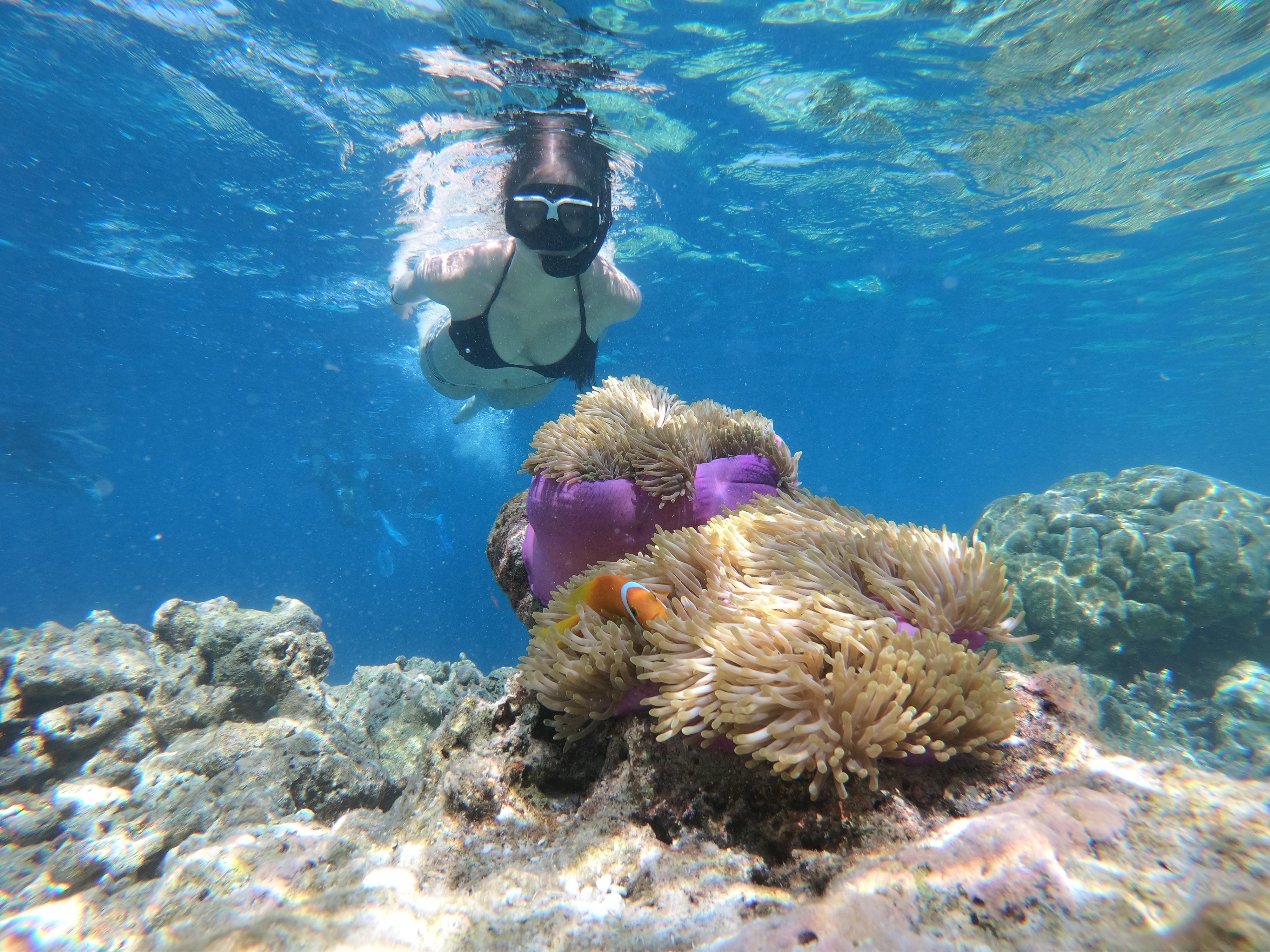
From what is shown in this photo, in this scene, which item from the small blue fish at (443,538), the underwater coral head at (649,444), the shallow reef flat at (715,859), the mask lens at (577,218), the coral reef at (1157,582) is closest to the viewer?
the shallow reef flat at (715,859)

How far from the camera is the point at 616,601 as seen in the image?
1832 millimetres

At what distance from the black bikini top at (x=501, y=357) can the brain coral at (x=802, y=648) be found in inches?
155

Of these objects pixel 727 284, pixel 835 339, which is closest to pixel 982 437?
pixel 835 339

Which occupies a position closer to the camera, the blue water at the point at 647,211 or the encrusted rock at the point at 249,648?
the encrusted rock at the point at 249,648

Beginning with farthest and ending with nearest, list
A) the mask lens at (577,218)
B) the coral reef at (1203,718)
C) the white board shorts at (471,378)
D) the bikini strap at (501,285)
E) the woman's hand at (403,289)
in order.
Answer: the white board shorts at (471,378), the woman's hand at (403,289), the bikini strap at (501,285), the coral reef at (1203,718), the mask lens at (577,218)

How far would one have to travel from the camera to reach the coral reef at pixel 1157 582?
564cm

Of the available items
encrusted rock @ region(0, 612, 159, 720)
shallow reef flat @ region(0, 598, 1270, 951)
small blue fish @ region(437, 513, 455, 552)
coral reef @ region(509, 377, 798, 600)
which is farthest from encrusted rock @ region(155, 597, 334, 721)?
small blue fish @ region(437, 513, 455, 552)

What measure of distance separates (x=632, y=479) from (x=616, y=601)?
785 millimetres

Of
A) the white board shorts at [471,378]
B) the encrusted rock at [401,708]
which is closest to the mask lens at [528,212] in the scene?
the white board shorts at [471,378]

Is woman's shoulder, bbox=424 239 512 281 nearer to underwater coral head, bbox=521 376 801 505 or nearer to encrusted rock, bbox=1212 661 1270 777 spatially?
underwater coral head, bbox=521 376 801 505

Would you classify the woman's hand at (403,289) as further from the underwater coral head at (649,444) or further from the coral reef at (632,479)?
the coral reef at (632,479)

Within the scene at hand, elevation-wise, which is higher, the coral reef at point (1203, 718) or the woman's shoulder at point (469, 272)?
the woman's shoulder at point (469, 272)

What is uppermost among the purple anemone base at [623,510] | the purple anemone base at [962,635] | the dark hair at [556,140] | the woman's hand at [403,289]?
the dark hair at [556,140]

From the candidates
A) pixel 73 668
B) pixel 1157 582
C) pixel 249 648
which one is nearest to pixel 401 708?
pixel 249 648
